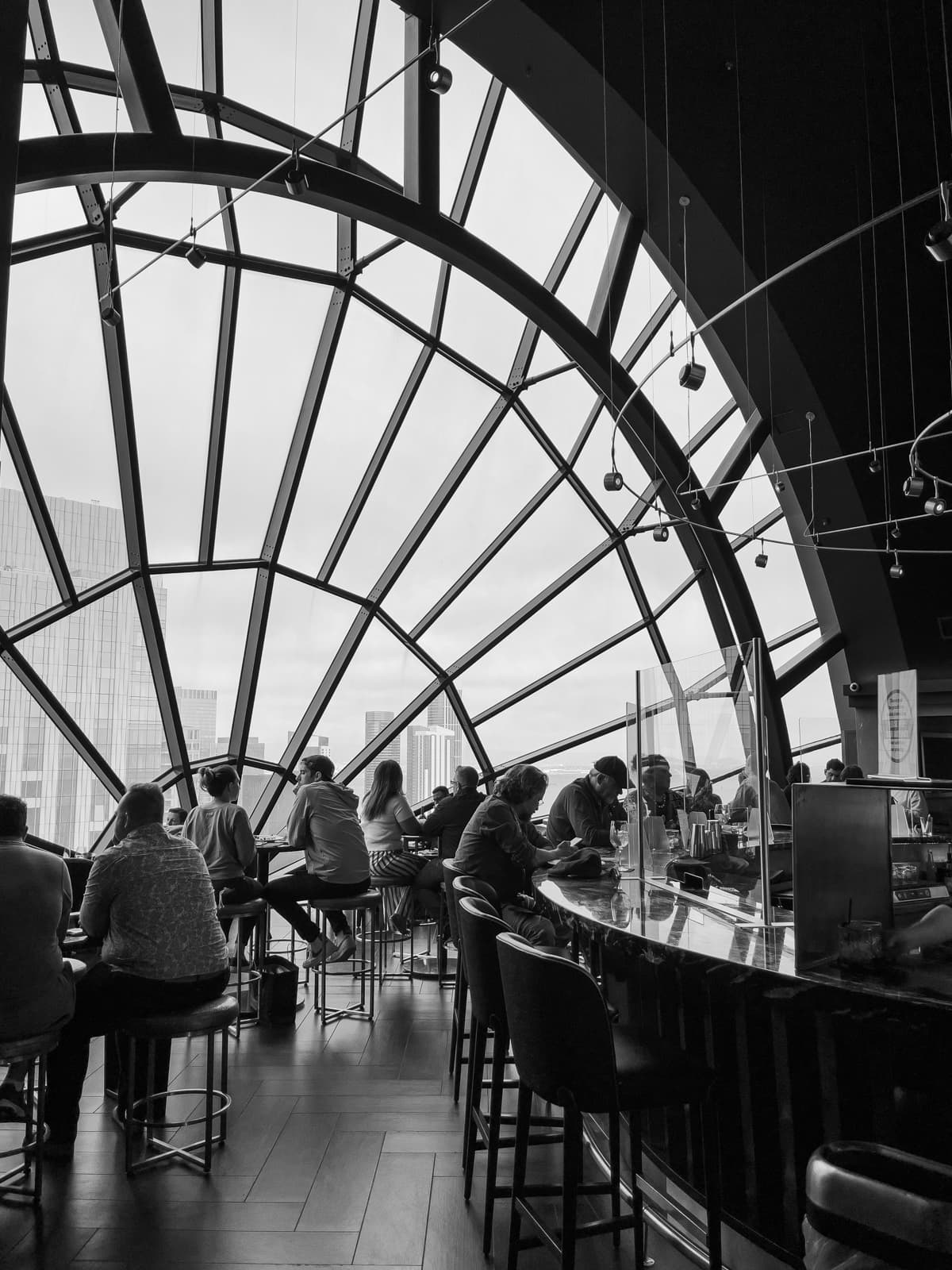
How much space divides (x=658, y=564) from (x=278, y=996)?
7464mm

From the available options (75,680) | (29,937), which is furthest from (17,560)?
(29,937)

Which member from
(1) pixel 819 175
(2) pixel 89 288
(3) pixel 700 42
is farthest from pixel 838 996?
(1) pixel 819 175

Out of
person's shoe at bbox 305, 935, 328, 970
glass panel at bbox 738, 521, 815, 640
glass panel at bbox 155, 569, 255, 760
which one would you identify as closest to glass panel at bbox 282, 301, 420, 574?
glass panel at bbox 155, 569, 255, 760

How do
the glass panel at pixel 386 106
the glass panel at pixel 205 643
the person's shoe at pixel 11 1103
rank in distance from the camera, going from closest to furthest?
the person's shoe at pixel 11 1103 < the glass panel at pixel 386 106 < the glass panel at pixel 205 643

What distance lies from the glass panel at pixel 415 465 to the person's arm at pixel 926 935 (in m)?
7.15

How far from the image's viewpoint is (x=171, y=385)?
7.46 meters

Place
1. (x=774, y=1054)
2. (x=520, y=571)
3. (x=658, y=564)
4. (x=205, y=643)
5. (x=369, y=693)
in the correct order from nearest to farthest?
(x=774, y=1054) < (x=205, y=643) < (x=369, y=693) < (x=520, y=571) < (x=658, y=564)

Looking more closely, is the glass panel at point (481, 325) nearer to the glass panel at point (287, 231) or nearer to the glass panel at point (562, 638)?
the glass panel at point (287, 231)

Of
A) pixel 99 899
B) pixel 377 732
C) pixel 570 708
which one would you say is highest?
pixel 570 708

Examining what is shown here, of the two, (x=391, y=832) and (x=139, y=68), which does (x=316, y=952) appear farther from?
(x=139, y=68)

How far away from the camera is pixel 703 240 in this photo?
9000 mm

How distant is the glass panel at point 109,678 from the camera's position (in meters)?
7.33

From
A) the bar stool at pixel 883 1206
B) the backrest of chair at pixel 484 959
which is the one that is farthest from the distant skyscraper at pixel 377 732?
the bar stool at pixel 883 1206

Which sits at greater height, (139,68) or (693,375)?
(139,68)
